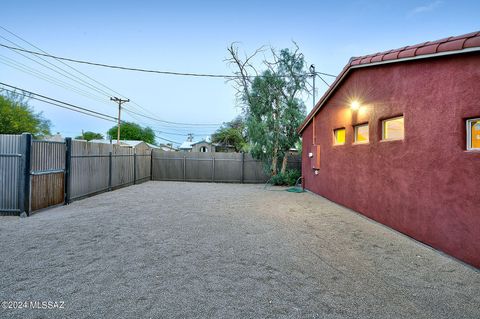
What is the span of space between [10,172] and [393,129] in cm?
879

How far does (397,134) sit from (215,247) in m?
4.34

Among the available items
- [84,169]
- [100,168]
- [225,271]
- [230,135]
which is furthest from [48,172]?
[230,135]

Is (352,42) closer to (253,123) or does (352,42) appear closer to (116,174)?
(253,123)

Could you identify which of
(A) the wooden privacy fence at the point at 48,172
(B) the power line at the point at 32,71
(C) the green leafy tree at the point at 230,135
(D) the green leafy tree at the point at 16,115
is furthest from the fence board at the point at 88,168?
(D) the green leafy tree at the point at 16,115

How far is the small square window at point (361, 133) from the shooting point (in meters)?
6.00

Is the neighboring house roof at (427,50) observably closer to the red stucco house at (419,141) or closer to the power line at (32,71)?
the red stucco house at (419,141)

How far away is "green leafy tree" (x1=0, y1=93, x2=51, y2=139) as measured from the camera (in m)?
23.7

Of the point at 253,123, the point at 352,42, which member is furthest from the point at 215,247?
the point at 352,42

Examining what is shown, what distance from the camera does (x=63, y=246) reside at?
3514mm

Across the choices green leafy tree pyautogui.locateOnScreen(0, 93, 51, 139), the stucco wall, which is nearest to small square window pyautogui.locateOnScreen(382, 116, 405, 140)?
the stucco wall

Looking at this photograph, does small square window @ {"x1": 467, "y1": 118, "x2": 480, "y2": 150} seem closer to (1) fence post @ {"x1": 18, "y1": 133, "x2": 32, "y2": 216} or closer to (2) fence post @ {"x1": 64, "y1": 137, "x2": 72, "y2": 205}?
(1) fence post @ {"x1": 18, "y1": 133, "x2": 32, "y2": 216}

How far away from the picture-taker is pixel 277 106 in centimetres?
1289

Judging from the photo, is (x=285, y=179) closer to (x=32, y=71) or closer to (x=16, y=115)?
(x=32, y=71)

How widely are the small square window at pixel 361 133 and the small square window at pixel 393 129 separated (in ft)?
2.48
